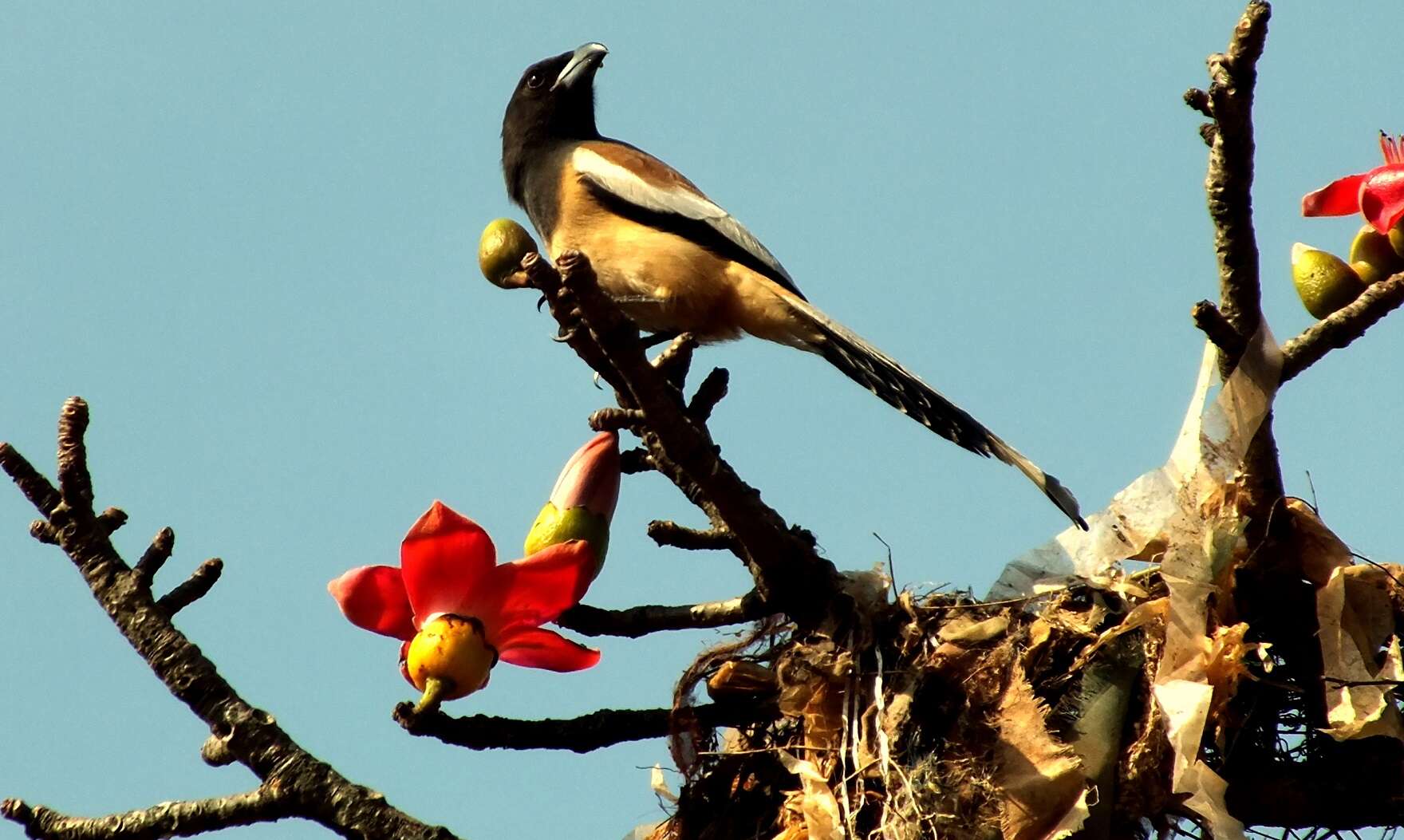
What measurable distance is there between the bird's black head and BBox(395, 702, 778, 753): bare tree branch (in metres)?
3.10

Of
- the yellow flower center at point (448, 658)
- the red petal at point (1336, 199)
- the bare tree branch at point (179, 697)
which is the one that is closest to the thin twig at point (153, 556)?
the bare tree branch at point (179, 697)

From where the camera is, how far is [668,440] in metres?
3.46

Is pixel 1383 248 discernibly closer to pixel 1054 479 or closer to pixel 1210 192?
pixel 1210 192

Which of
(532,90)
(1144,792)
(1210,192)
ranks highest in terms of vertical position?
(532,90)

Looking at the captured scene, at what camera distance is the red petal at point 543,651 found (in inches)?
139

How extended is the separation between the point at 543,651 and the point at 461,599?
10.4 inches

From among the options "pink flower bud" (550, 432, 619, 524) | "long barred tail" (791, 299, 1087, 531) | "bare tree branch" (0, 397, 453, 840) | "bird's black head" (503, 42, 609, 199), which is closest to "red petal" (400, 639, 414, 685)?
"bare tree branch" (0, 397, 453, 840)

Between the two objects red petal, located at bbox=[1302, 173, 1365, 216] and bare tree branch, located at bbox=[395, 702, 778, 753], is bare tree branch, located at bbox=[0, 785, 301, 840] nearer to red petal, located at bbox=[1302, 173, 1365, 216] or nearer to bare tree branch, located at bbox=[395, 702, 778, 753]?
bare tree branch, located at bbox=[395, 702, 778, 753]

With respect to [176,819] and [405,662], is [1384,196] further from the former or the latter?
[176,819]

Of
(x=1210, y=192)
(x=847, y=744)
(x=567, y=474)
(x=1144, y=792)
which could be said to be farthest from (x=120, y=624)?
(x=1210, y=192)

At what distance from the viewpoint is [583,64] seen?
6.55m

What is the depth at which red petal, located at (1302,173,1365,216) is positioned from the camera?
12.3 ft

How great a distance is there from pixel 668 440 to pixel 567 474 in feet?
1.70

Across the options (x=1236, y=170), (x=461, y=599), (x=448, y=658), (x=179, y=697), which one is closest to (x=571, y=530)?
(x=461, y=599)
